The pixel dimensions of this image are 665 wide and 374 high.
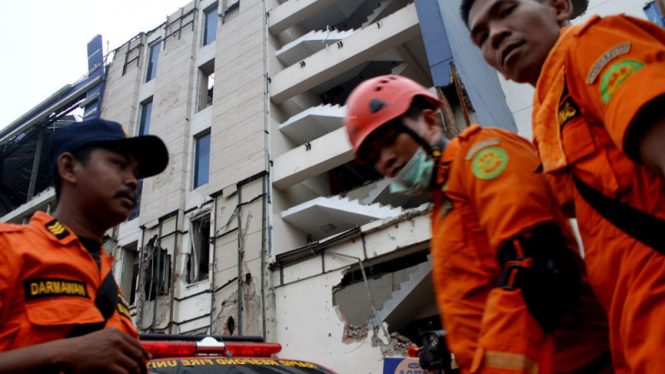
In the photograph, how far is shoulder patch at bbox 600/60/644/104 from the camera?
1056 millimetres

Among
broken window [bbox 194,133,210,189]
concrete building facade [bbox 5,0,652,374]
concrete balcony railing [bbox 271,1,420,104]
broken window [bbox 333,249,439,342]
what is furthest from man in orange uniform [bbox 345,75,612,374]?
broken window [bbox 194,133,210,189]

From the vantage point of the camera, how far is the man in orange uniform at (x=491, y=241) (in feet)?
4.40

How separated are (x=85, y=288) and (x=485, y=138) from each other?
154 centimetres

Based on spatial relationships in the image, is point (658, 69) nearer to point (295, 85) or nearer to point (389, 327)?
point (389, 327)

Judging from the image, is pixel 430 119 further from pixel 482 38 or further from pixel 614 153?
pixel 614 153

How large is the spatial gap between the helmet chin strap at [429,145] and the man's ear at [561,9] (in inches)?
24.7

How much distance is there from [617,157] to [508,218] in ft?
1.20

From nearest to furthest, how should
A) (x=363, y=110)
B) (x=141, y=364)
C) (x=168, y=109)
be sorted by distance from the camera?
1. (x=141, y=364)
2. (x=363, y=110)
3. (x=168, y=109)

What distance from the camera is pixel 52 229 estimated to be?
5.25 ft

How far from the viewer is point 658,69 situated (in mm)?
1017

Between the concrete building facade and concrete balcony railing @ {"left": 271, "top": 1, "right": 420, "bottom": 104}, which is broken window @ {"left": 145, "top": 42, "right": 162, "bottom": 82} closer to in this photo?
the concrete building facade

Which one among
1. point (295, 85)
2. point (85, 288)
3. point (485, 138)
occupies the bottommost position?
point (85, 288)

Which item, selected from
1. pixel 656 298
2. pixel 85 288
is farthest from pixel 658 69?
pixel 85 288

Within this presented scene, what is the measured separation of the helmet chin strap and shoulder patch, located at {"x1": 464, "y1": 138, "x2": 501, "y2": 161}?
0.17 m
